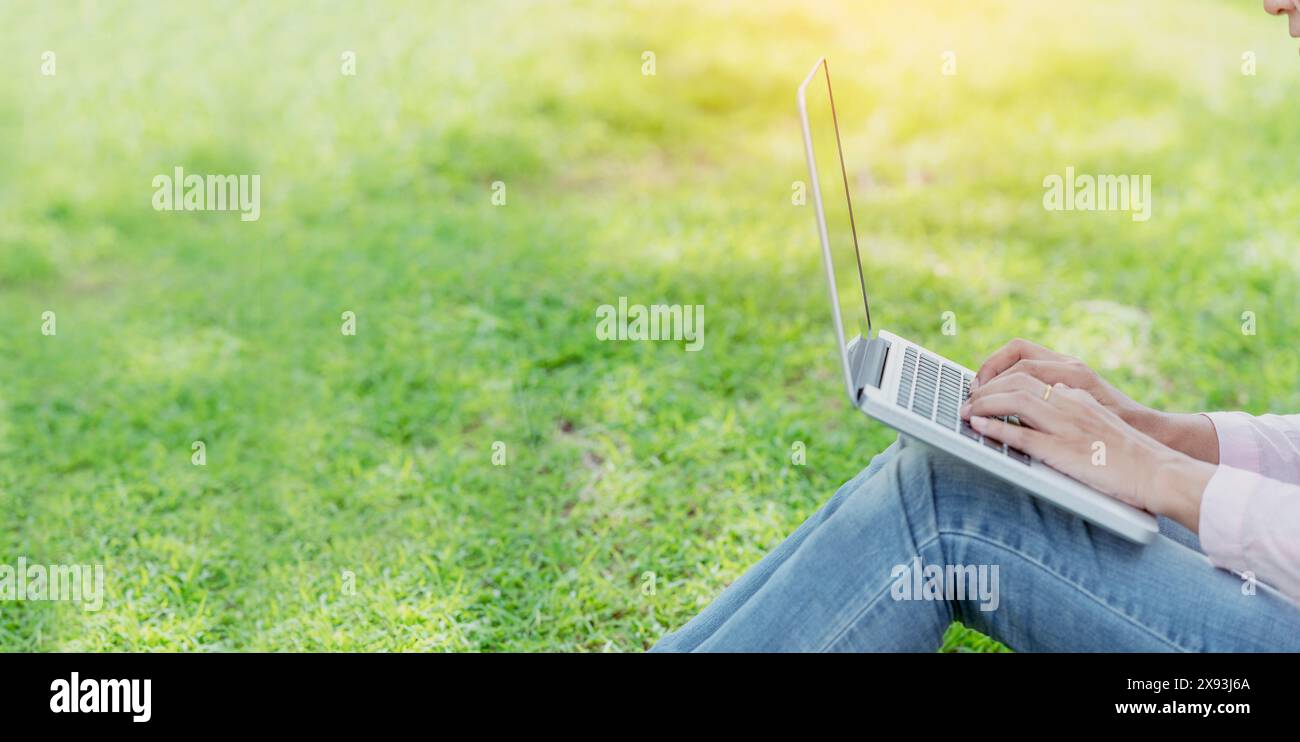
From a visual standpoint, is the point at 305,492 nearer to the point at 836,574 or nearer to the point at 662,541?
the point at 662,541

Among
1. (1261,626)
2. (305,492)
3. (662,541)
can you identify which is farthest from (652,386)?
(1261,626)

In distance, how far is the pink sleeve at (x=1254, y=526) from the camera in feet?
4.97

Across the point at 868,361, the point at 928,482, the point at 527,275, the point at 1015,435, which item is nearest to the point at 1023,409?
the point at 1015,435

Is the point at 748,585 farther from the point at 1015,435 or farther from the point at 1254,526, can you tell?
the point at 1254,526

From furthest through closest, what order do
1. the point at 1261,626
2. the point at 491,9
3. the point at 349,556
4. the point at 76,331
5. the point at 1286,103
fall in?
the point at 491,9, the point at 1286,103, the point at 76,331, the point at 349,556, the point at 1261,626

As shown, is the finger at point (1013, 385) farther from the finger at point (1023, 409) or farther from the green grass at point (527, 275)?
the green grass at point (527, 275)

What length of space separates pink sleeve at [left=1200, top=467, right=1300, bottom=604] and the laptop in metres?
0.08

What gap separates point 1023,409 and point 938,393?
143 mm

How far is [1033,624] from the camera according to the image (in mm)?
1604

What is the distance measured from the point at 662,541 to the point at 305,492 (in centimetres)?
94

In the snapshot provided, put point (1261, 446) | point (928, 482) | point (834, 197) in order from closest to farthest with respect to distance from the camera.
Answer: point (928, 482) < point (1261, 446) < point (834, 197)

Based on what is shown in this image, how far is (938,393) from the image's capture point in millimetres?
1762

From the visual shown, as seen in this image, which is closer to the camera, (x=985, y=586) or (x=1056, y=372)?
(x=985, y=586)
